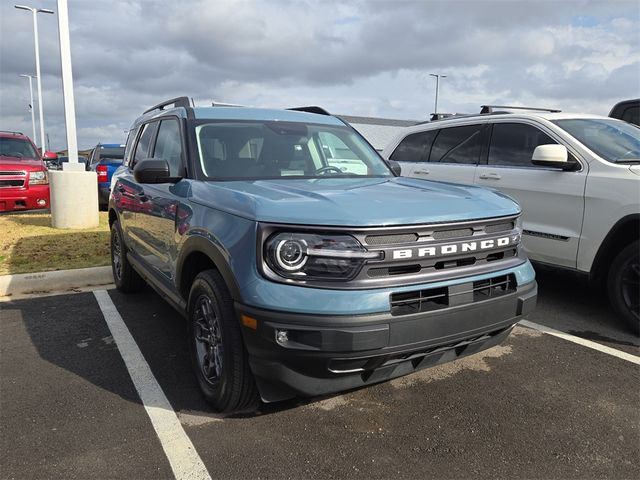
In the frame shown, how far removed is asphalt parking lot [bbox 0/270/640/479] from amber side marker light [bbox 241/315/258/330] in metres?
0.68

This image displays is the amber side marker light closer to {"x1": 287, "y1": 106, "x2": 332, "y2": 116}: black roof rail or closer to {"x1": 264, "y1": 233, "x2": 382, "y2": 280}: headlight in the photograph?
{"x1": 264, "y1": 233, "x2": 382, "y2": 280}: headlight

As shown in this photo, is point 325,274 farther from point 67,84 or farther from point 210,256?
point 67,84

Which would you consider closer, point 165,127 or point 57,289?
point 165,127

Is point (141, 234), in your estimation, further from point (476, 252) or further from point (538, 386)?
point (538, 386)

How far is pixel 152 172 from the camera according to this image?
3281 mm

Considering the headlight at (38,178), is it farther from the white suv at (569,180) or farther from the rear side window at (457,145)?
the white suv at (569,180)

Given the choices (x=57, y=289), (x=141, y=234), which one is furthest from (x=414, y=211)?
(x=57, y=289)

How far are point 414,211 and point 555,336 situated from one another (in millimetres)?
2385

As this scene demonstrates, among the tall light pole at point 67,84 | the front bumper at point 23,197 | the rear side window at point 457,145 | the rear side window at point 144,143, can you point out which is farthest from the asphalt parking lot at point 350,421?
the front bumper at point 23,197

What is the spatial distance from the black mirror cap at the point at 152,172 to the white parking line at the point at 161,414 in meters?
1.36

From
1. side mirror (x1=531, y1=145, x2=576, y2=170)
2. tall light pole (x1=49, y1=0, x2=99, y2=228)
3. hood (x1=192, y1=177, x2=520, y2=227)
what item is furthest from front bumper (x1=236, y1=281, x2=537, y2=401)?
tall light pole (x1=49, y1=0, x2=99, y2=228)

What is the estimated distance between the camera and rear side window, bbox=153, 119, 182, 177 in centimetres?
367

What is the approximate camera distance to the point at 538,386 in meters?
3.30

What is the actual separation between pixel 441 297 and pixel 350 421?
0.93 metres
